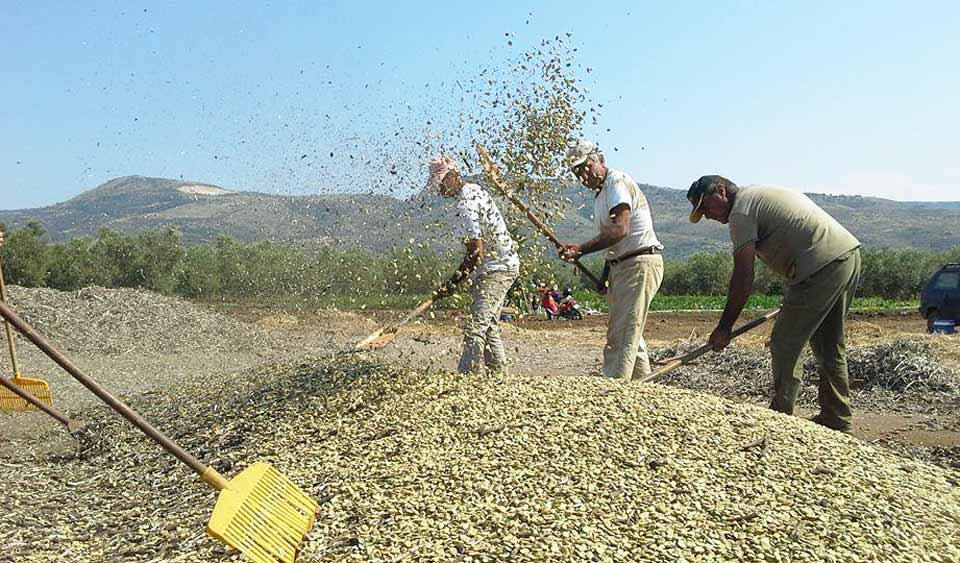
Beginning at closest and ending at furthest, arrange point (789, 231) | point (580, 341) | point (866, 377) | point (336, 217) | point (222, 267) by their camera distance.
A: point (789, 231) → point (336, 217) → point (866, 377) → point (580, 341) → point (222, 267)

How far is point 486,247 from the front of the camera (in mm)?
4773

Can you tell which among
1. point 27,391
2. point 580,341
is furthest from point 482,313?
point 580,341

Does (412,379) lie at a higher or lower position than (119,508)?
higher

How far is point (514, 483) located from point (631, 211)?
2.38m

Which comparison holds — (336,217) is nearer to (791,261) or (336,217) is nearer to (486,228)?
(486,228)

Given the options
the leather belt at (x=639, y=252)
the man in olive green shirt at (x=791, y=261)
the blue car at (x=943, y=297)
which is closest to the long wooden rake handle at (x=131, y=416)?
the man in olive green shirt at (x=791, y=261)

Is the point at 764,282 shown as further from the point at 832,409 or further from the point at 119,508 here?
the point at 119,508

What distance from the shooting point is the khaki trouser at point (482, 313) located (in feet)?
15.7

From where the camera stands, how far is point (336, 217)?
5309 mm

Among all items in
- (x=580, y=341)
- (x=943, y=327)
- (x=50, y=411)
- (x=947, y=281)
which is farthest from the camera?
(x=580, y=341)

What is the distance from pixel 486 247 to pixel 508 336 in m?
7.79

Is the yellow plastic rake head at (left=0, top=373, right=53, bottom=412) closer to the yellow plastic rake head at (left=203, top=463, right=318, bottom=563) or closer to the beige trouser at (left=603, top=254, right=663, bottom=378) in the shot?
the yellow plastic rake head at (left=203, top=463, right=318, bottom=563)

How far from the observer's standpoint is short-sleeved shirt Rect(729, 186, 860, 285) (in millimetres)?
4113

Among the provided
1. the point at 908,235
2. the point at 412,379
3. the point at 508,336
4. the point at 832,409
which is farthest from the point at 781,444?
the point at 908,235
